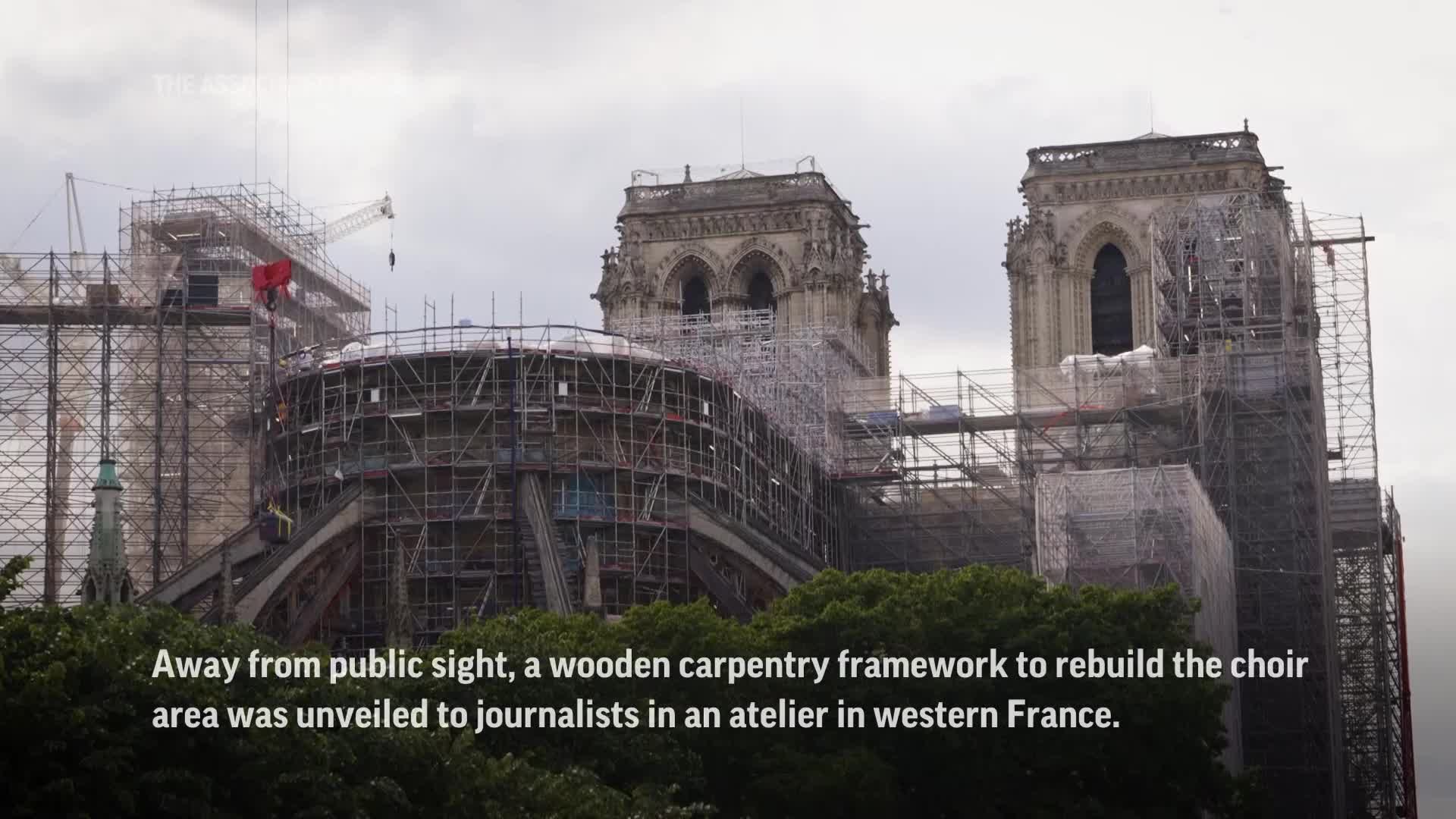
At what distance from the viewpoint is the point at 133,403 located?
7781 centimetres

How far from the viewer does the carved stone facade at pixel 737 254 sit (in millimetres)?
97312

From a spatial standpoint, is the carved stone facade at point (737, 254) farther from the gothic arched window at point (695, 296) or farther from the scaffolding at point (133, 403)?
the scaffolding at point (133, 403)

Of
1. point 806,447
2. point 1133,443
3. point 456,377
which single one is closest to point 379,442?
point 456,377

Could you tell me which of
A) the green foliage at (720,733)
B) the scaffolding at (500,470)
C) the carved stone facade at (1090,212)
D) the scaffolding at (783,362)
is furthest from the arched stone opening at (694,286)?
the green foliage at (720,733)

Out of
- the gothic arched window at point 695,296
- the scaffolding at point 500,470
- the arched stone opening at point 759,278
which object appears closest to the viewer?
the scaffolding at point 500,470

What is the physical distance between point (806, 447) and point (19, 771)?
46.7 m

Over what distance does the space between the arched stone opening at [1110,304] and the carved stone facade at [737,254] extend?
7.81 metres

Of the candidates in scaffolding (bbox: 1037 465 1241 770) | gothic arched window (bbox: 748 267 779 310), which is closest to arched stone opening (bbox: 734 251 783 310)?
gothic arched window (bbox: 748 267 779 310)

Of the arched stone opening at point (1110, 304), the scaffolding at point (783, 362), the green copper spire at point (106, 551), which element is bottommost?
the green copper spire at point (106, 551)

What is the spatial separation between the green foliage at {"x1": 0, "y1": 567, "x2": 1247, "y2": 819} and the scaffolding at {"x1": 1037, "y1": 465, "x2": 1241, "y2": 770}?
6084 mm

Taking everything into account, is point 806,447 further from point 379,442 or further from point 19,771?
point 19,771

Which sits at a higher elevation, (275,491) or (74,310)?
(74,310)

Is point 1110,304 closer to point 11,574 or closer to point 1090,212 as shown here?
point 1090,212

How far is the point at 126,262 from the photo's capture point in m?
80.4
